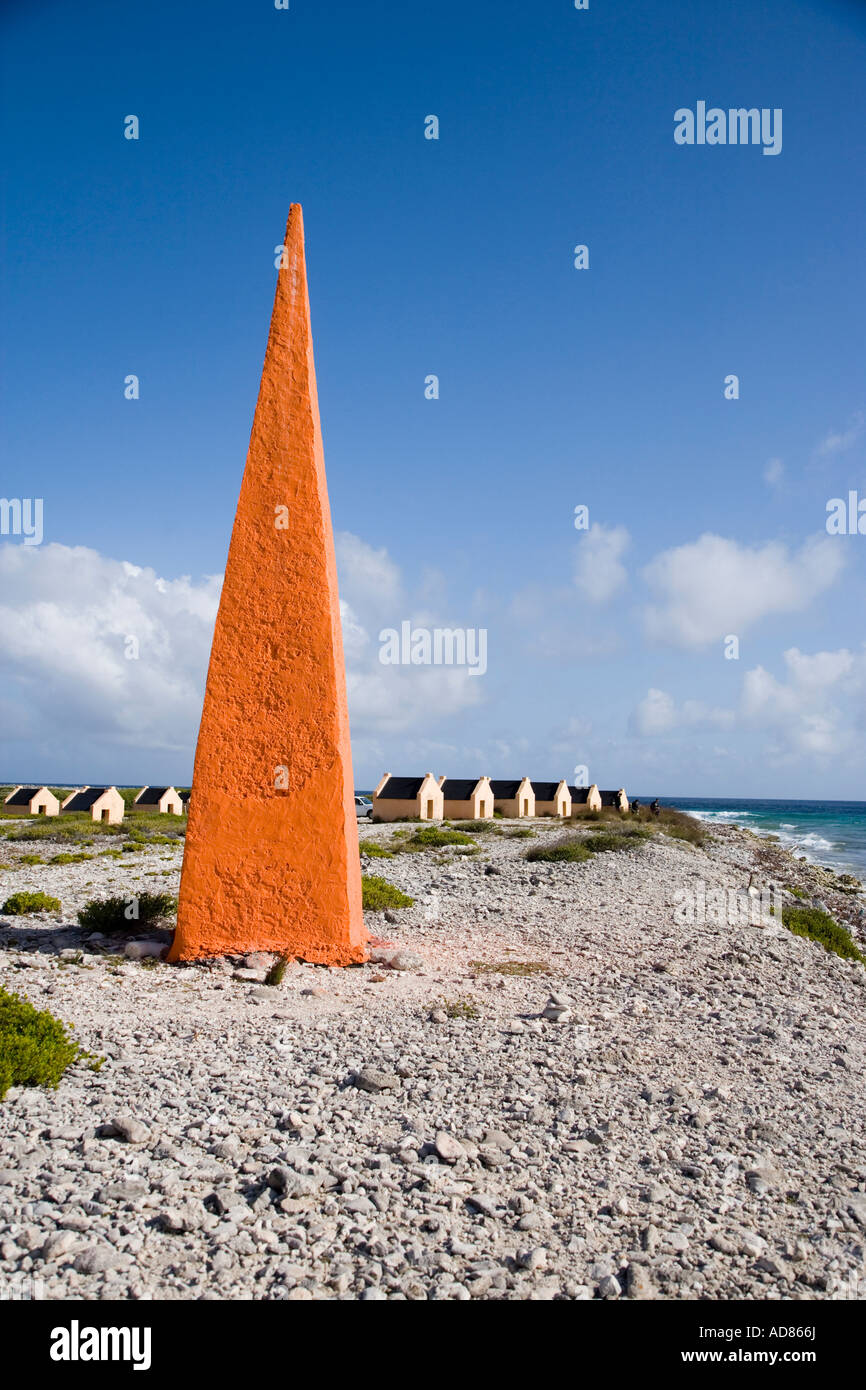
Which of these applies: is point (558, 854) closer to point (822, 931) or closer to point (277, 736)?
point (822, 931)

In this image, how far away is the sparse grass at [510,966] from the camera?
988 centimetres

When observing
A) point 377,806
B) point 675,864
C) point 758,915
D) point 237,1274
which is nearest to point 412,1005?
point 237,1274

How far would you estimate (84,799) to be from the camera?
157 feet

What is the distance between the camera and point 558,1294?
3838mm

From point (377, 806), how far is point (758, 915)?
107 feet

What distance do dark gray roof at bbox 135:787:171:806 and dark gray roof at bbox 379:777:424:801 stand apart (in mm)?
19221

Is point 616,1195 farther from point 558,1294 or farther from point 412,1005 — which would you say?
point 412,1005

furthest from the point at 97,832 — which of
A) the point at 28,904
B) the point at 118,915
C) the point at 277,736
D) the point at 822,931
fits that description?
the point at 822,931

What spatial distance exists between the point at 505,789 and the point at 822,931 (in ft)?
127

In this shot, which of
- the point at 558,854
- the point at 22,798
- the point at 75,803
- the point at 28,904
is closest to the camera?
the point at 28,904

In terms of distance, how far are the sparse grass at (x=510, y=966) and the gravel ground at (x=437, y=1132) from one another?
6 centimetres

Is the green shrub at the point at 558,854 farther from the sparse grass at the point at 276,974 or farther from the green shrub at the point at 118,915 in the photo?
the sparse grass at the point at 276,974

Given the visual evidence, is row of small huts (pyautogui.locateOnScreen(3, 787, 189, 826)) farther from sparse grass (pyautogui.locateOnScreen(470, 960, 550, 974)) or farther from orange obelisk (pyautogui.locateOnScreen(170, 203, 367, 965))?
sparse grass (pyautogui.locateOnScreen(470, 960, 550, 974))

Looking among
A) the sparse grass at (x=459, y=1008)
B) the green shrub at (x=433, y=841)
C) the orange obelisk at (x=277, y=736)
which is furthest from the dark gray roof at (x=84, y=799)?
the sparse grass at (x=459, y=1008)
